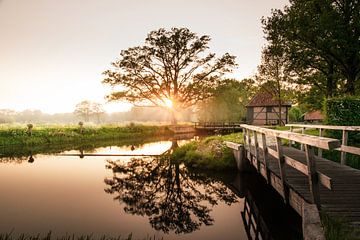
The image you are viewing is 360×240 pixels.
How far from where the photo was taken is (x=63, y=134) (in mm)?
25422

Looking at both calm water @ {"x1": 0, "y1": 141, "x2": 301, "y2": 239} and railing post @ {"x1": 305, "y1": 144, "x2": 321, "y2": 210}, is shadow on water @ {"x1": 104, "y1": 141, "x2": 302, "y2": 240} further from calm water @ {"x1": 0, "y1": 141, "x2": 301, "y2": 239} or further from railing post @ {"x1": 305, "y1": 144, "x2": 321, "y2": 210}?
railing post @ {"x1": 305, "y1": 144, "x2": 321, "y2": 210}

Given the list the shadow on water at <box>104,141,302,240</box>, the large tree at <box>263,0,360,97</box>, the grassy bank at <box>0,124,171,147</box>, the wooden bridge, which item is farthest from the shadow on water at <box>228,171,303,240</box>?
the grassy bank at <box>0,124,171,147</box>

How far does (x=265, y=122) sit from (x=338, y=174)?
39.3m

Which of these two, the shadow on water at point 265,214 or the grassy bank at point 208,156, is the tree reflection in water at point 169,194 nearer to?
the shadow on water at point 265,214

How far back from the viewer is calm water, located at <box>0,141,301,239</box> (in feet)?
20.7

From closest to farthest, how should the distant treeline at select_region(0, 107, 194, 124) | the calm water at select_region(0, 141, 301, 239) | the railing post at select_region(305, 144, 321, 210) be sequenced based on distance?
the railing post at select_region(305, 144, 321, 210) < the calm water at select_region(0, 141, 301, 239) < the distant treeline at select_region(0, 107, 194, 124)

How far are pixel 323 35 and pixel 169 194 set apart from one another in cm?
1830

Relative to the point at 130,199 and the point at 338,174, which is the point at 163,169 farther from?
the point at 338,174

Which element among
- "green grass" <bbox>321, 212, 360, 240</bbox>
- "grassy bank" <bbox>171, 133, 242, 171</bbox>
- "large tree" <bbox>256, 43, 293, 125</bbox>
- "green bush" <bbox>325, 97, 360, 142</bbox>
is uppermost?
"large tree" <bbox>256, 43, 293, 125</bbox>

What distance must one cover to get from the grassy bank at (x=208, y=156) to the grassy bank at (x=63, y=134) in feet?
47.6

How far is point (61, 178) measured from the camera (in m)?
11.5

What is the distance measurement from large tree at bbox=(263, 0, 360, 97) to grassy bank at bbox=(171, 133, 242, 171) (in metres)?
12.4

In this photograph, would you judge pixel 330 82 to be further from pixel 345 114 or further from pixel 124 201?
pixel 124 201

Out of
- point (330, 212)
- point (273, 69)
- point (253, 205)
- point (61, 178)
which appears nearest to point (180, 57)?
point (273, 69)
